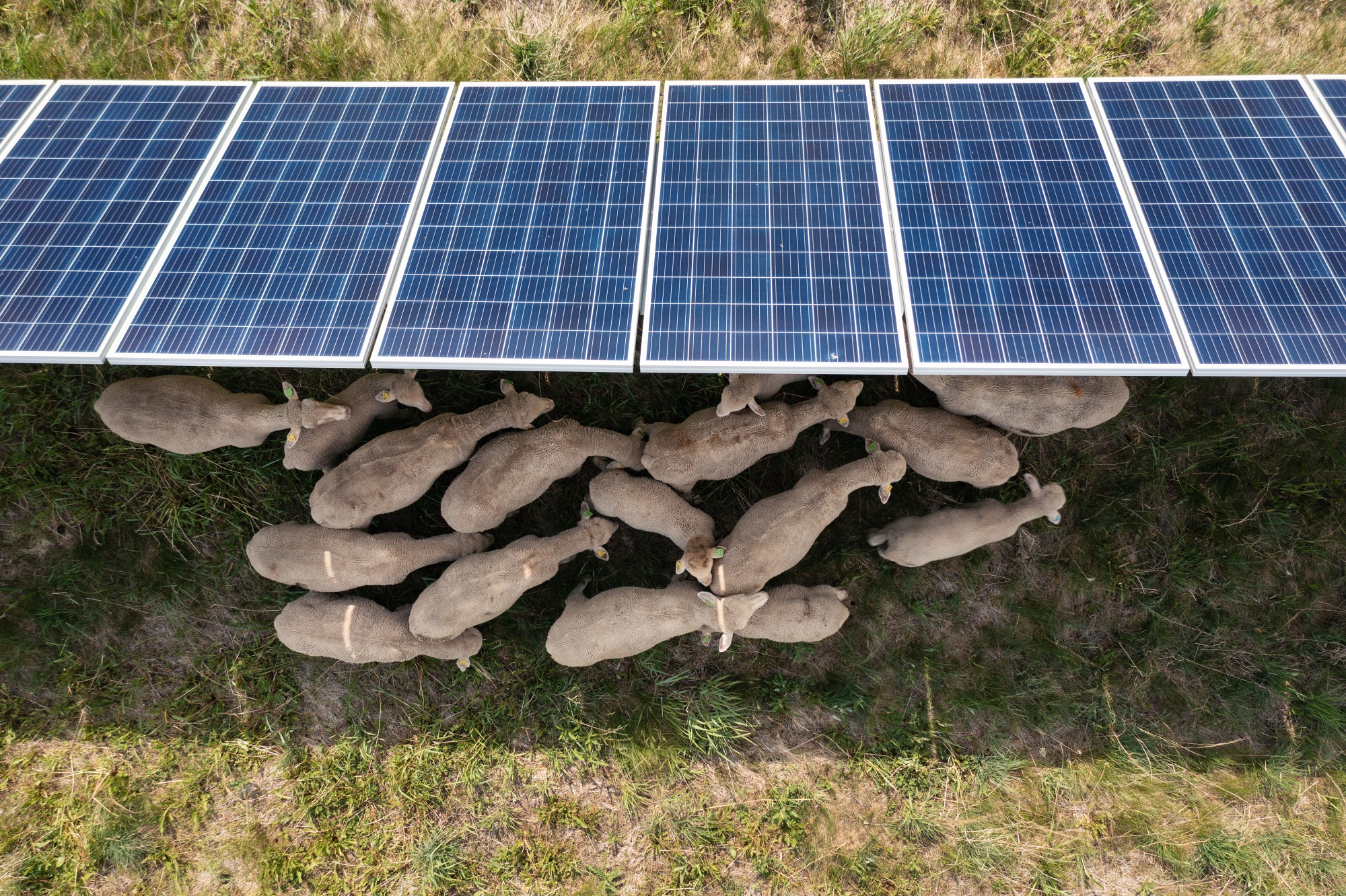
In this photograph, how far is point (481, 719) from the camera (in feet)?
29.3

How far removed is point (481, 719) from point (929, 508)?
6462 mm

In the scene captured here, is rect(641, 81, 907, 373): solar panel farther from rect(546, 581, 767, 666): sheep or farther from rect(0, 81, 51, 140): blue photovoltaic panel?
rect(0, 81, 51, 140): blue photovoltaic panel

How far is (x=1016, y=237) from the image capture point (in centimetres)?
655

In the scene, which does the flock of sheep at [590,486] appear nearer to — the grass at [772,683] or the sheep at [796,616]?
the sheep at [796,616]

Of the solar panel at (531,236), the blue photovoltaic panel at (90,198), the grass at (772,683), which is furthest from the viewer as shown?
the grass at (772,683)

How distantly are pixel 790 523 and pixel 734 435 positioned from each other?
119 cm

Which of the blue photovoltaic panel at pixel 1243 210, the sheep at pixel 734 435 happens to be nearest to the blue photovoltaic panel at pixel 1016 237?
the blue photovoltaic panel at pixel 1243 210

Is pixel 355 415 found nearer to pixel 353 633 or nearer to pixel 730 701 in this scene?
pixel 353 633

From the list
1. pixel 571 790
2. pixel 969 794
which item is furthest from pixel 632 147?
pixel 969 794

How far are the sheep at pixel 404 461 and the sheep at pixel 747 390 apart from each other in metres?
2.10

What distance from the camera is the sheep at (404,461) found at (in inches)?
301

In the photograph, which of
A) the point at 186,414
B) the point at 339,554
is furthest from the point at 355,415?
the point at 186,414

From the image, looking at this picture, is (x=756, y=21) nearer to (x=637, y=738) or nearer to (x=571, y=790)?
(x=637, y=738)

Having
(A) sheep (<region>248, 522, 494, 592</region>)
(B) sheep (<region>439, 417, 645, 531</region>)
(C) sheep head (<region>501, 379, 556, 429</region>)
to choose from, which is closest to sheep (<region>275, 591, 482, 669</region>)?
(A) sheep (<region>248, 522, 494, 592</region>)
